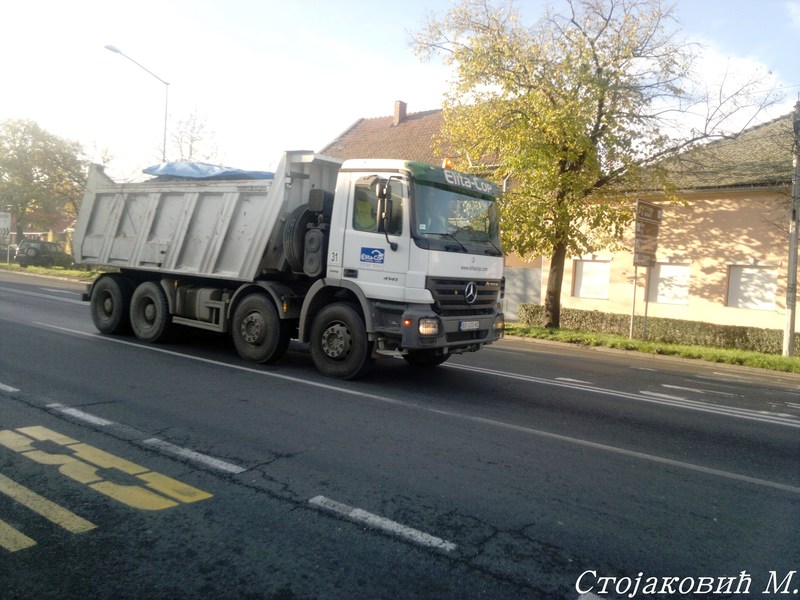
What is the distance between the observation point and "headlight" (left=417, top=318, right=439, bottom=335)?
8.06 meters

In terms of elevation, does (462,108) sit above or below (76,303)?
above

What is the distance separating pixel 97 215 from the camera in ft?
40.8

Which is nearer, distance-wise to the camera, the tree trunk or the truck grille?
the truck grille

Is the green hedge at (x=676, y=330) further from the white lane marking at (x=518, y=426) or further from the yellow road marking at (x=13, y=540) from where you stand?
the yellow road marking at (x=13, y=540)

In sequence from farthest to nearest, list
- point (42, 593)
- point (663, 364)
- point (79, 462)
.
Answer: point (663, 364) → point (79, 462) → point (42, 593)

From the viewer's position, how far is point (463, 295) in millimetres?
8672

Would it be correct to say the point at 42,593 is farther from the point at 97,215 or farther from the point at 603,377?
the point at 97,215

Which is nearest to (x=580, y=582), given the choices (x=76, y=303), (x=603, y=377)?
(x=603, y=377)

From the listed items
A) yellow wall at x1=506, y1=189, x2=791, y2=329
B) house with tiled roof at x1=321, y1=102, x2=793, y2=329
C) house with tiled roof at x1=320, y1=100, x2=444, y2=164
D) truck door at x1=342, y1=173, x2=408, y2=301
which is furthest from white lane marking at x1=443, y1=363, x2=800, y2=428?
house with tiled roof at x1=320, y1=100, x2=444, y2=164

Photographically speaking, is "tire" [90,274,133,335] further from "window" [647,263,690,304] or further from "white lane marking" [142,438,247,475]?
"window" [647,263,690,304]

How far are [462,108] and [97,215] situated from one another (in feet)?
32.2

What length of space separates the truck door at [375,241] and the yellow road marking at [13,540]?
16.9ft

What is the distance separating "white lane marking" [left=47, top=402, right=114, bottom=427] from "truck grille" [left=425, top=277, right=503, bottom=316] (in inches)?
155

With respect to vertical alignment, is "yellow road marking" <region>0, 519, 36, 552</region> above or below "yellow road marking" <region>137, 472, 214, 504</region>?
below
